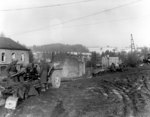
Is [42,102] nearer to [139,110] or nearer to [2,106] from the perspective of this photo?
[2,106]

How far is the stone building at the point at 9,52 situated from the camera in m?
37.9

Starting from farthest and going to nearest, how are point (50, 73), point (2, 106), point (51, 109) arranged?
1. point (50, 73)
2. point (2, 106)
3. point (51, 109)

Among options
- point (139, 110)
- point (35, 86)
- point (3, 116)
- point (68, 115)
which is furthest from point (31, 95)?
point (139, 110)

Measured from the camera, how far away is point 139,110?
8.30 m

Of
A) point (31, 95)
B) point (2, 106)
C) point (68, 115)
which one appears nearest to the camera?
point (68, 115)

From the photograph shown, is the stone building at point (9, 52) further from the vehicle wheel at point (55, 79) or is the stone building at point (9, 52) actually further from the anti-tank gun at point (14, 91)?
the anti-tank gun at point (14, 91)

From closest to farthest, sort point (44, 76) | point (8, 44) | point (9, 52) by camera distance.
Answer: point (44, 76), point (9, 52), point (8, 44)

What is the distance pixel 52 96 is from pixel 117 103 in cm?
329

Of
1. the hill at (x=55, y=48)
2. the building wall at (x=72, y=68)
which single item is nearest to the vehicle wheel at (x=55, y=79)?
the building wall at (x=72, y=68)

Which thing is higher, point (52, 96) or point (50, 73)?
point (50, 73)

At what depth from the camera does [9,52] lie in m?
39.3

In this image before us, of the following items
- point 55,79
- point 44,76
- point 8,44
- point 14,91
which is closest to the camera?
point 14,91

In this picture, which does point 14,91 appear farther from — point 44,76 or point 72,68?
point 72,68

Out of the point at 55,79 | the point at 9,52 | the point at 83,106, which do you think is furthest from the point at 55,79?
the point at 9,52
